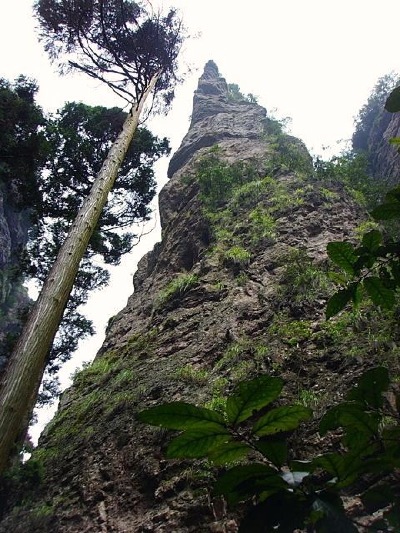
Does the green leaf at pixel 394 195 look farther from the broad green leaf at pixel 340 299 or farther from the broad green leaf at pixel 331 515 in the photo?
the broad green leaf at pixel 331 515

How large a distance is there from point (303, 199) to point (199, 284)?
4.08 meters

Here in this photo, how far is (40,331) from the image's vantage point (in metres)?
4.16

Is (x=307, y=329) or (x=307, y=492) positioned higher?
(x=307, y=329)

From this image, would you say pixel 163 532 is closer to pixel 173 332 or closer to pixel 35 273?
pixel 173 332

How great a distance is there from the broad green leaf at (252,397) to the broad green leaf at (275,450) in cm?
8

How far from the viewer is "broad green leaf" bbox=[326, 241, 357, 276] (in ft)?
4.85

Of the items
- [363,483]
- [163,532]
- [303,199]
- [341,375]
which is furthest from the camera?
[303,199]

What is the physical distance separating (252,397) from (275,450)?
12 cm

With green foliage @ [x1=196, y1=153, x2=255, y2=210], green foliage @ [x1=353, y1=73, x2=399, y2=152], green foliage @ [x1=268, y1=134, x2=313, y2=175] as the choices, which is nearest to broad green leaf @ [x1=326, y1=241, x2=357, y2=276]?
green foliage @ [x1=196, y1=153, x2=255, y2=210]

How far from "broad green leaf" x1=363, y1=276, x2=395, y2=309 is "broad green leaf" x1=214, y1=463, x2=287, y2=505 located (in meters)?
0.82

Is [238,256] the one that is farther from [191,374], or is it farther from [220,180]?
[220,180]

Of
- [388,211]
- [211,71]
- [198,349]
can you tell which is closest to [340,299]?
[388,211]

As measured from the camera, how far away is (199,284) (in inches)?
383

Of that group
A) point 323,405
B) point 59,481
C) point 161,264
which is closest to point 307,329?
point 323,405
